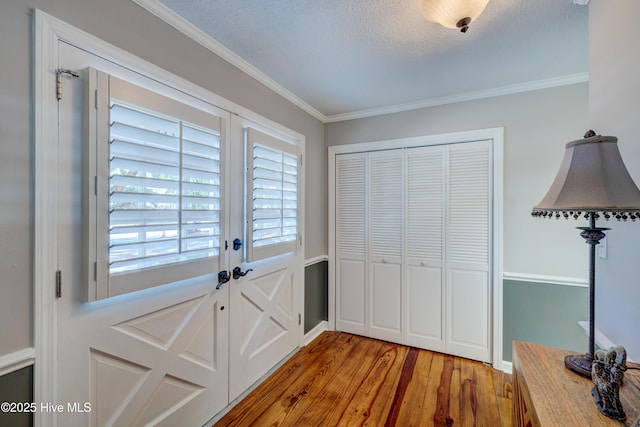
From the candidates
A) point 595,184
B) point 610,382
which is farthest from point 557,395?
point 595,184

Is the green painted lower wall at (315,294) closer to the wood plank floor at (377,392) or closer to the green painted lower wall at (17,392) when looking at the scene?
the wood plank floor at (377,392)

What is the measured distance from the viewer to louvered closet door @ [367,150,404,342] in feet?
9.41

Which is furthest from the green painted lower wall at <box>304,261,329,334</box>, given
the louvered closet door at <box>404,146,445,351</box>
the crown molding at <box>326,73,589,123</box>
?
the crown molding at <box>326,73,589,123</box>

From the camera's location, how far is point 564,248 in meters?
2.22

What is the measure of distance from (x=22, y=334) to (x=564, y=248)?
3.38 meters

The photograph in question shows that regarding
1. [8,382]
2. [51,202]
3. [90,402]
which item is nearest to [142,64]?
[51,202]

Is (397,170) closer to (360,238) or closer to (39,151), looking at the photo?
(360,238)

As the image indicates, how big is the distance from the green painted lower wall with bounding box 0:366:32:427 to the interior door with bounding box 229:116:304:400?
1023 mm

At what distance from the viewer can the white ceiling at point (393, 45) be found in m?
1.50

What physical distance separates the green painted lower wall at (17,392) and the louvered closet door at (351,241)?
252 centimetres

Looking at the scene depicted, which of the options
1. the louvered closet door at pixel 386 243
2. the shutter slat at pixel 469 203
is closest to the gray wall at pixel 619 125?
the shutter slat at pixel 469 203

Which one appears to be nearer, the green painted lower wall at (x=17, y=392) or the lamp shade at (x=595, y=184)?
the lamp shade at (x=595, y=184)

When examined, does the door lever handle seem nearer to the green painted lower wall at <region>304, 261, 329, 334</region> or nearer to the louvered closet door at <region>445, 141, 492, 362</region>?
the green painted lower wall at <region>304, 261, 329, 334</region>

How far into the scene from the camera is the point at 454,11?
131 centimetres
